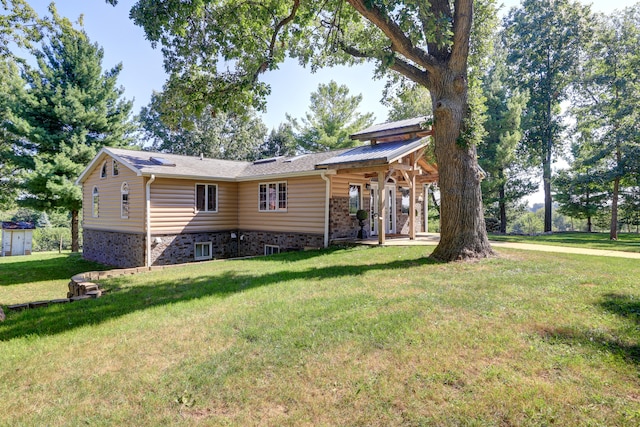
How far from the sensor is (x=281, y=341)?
162 inches

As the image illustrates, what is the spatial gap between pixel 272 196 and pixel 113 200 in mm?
6900

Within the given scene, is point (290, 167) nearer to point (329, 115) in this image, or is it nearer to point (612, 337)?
point (612, 337)

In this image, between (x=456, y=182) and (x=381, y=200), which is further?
(x=381, y=200)

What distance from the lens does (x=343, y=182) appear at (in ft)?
42.5

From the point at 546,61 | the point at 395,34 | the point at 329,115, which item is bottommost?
the point at 395,34

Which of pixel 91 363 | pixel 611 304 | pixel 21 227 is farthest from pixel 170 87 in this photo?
pixel 21 227

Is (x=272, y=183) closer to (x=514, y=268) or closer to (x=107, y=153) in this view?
(x=107, y=153)

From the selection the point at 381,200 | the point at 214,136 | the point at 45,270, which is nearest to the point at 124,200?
the point at 45,270

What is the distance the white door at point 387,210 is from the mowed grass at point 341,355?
7656 millimetres

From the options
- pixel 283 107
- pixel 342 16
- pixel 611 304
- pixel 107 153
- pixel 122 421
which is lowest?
pixel 122 421

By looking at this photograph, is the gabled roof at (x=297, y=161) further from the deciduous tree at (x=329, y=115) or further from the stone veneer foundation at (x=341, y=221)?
the deciduous tree at (x=329, y=115)

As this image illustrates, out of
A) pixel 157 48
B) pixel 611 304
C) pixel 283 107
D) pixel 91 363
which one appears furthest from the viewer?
pixel 283 107

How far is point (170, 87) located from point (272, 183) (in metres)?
5.22

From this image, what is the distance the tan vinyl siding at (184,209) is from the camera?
1297 centimetres
